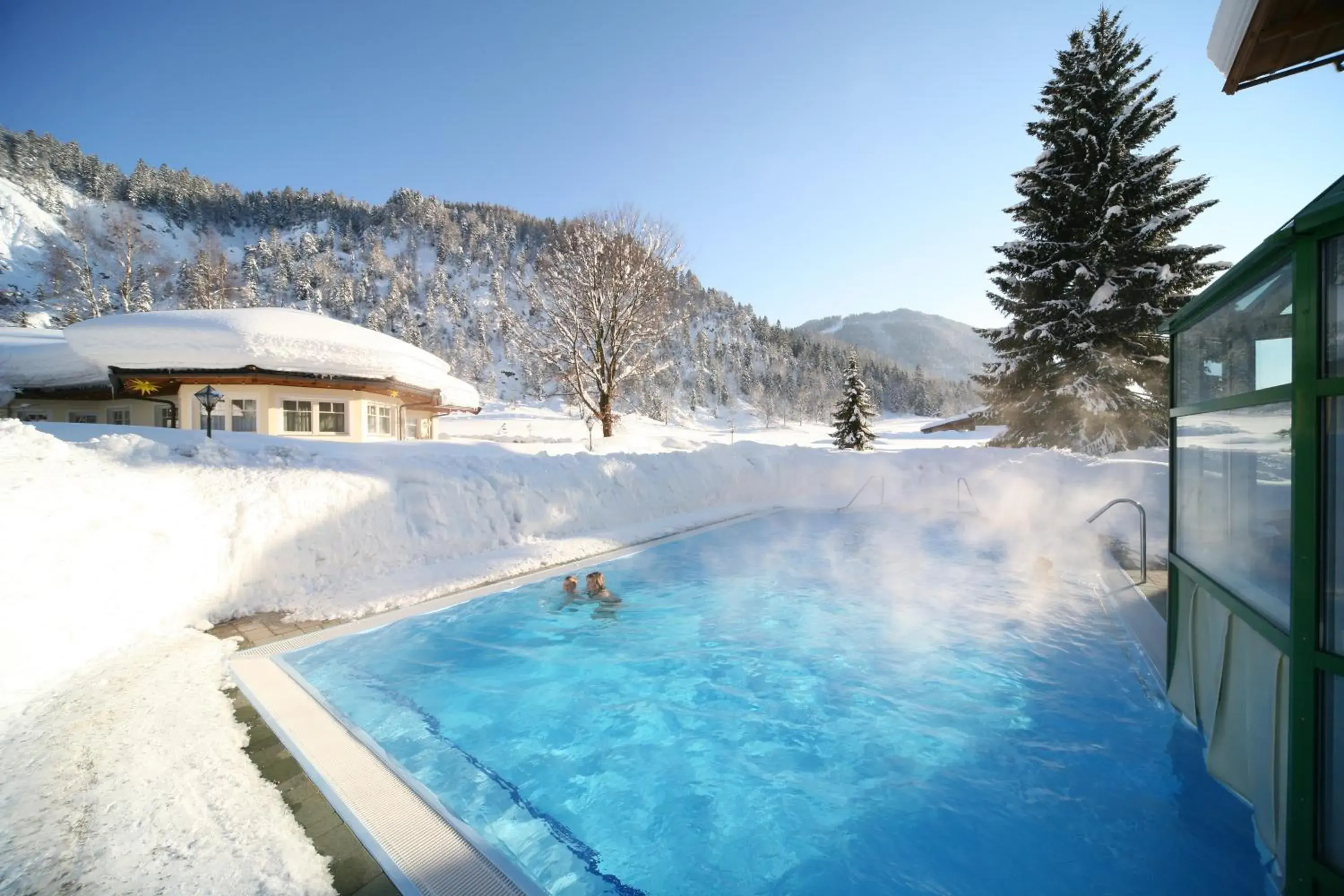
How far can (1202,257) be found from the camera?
1354 centimetres

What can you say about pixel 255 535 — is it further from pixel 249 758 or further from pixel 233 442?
pixel 249 758

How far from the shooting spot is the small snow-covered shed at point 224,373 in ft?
47.3

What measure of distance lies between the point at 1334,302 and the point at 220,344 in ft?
64.6

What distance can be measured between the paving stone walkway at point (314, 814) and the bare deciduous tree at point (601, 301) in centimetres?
1553

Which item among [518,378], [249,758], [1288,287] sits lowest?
[249,758]

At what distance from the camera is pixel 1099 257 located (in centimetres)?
1372

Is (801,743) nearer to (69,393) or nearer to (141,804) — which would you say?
(141,804)

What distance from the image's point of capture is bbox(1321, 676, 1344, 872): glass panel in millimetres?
1717

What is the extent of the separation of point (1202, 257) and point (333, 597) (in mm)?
20508


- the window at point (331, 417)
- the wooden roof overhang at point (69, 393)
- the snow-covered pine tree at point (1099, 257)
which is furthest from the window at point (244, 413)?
the snow-covered pine tree at point (1099, 257)

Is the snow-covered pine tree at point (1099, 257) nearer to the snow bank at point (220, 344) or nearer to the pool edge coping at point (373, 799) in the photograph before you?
the pool edge coping at point (373, 799)

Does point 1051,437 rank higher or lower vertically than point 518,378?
lower

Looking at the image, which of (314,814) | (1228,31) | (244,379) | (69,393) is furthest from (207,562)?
(69,393)

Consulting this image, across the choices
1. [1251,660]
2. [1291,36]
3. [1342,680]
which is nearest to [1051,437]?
[1291,36]
